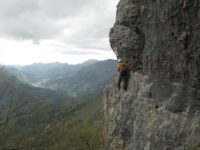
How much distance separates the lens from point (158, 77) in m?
21.2

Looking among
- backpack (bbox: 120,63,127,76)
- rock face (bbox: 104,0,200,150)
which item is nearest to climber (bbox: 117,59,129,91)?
backpack (bbox: 120,63,127,76)

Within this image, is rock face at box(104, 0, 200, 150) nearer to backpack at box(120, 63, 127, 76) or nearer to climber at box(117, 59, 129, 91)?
climber at box(117, 59, 129, 91)

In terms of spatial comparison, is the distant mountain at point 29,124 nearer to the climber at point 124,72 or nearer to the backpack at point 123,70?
the climber at point 124,72

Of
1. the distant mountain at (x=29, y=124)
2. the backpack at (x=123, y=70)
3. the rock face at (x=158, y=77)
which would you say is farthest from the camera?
the distant mountain at (x=29, y=124)

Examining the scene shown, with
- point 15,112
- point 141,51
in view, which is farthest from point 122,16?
point 15,112

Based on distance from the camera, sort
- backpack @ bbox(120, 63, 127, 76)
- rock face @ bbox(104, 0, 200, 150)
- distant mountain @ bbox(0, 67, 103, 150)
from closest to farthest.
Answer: rock face @ bbox(104, 0, 200, 150) < backpack @ bbox(120, 63, 127, 76) < distant mountain @ bbox(0, 67, 103, 150)

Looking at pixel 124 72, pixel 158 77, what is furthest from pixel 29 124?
pixel 158 77

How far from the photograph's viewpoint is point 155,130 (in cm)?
2083

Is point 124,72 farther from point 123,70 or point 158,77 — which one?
point 158,77

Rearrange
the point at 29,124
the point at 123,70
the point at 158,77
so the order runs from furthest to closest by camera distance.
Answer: the point at 29,124
the point at 123,70
the point at 158,77

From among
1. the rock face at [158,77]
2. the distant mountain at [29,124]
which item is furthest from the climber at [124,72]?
the distant mountain at [29,124]

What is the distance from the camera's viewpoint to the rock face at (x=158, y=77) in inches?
719

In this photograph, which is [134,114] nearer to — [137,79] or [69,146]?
[137,79]

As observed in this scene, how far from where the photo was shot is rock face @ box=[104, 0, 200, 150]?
18250mm
